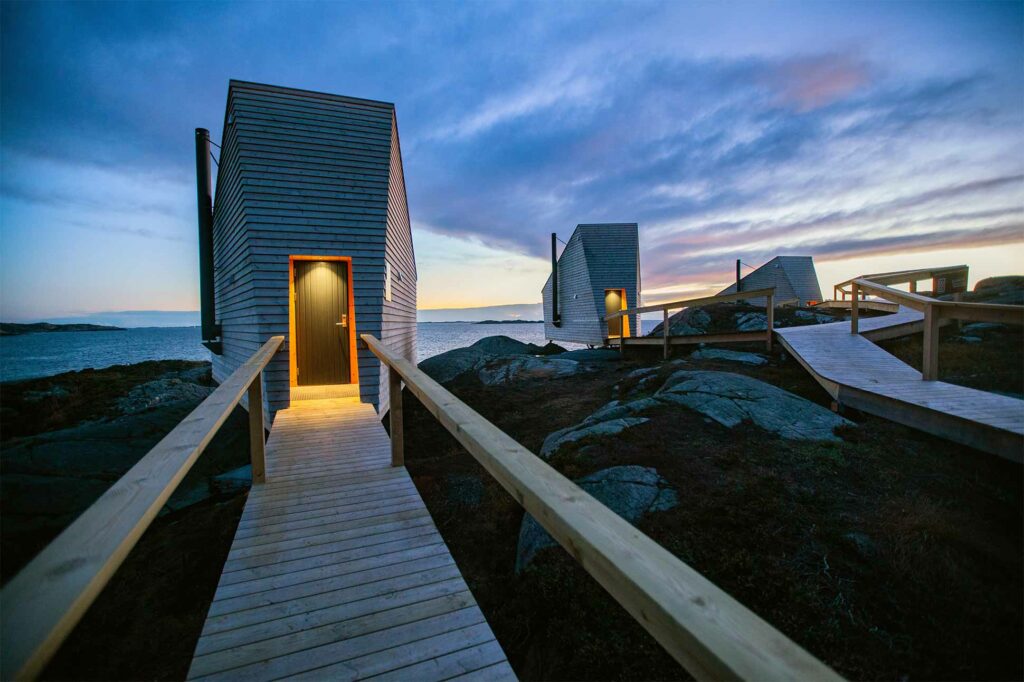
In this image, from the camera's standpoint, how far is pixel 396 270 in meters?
9.57

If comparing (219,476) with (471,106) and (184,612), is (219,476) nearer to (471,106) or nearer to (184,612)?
(184,612)

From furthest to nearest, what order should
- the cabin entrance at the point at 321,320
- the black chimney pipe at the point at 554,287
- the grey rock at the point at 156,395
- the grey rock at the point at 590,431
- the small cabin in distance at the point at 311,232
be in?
the black chimney pipe at the point at 554,287, the grey rock at the point at 156,395, the cabin entrance at the point at 321,320, the small cabin in distance at the point at 311,232, the grey rock at the point at 590,431

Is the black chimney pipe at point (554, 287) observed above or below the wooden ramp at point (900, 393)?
above

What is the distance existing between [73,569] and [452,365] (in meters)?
12.5

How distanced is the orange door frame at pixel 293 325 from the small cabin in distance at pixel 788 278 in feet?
91.5

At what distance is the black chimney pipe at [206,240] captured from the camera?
1000cm

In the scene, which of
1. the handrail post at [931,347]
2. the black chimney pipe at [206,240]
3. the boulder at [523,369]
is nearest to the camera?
the handrail post at [931,347]

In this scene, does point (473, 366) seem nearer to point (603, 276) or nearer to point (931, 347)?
point (603, 276)

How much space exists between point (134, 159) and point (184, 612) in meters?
28.9

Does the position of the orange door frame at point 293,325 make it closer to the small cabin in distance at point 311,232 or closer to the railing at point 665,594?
the small cabin in distance at point 311,232

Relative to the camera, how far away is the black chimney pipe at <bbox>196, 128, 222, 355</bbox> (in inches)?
394

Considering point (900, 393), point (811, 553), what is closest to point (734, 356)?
point (900, 393)

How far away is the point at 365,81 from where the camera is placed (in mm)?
55031

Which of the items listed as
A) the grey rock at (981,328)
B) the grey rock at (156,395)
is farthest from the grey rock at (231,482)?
the grey rock at (981,328)
